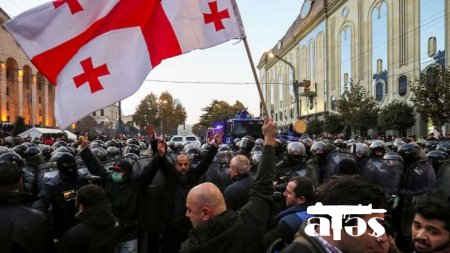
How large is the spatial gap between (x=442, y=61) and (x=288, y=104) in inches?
1829

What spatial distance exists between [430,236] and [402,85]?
37.1m

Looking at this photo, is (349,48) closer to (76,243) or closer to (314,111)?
(314,111)

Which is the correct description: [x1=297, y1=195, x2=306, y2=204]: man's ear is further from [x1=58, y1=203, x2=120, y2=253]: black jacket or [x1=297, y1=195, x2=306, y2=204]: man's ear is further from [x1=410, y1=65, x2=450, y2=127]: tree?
[x1=410, y1=65, x2=450, y2=127]: tree

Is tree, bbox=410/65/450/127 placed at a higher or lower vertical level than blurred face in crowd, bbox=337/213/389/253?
higher

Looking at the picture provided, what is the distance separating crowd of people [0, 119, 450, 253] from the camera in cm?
217

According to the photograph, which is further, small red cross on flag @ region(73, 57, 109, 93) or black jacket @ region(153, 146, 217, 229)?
black jacket @ region(153, 146, 217, 229)

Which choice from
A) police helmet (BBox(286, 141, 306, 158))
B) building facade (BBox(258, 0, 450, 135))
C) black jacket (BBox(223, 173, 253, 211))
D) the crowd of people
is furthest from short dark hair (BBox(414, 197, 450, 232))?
building facade (BBox(258, 0, 450, 135))

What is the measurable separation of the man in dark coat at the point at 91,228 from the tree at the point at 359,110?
35397 mm

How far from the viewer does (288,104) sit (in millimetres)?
77250

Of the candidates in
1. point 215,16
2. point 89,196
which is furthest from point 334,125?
point 89,196

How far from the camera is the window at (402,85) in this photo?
36.6 m

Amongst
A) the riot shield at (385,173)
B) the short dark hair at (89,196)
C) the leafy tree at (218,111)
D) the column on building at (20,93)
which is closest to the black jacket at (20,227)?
the short dark hair at (89,196)

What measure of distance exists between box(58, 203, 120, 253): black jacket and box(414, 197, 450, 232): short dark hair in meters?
2.35

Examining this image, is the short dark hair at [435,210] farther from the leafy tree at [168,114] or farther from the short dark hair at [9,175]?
the leafy tree at [168,114]
